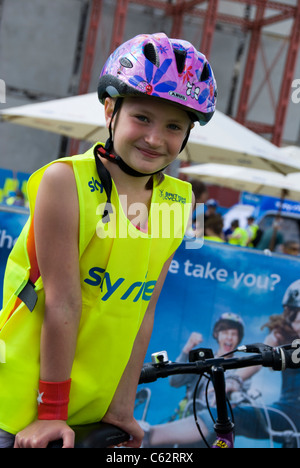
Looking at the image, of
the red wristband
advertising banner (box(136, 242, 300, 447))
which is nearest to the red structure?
advertising banner (box(136, 242, 300, 447))

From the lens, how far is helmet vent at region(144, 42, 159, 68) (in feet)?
6.28

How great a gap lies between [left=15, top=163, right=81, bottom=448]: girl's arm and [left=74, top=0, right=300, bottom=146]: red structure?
22.3 metres

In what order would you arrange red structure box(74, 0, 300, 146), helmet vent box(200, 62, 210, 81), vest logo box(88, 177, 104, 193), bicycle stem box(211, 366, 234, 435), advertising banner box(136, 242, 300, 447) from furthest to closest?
red structure box(74, 0, 300, 146), advertising banner box(136, 242, 300, 447), bicycle stem box(211, 366, 234, 435), helmet vent box(200, 62, 210, 81), vest logo box(88, 177, 104, 193)

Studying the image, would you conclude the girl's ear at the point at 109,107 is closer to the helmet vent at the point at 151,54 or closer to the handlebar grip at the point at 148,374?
the helmet vent at the point at 151,54

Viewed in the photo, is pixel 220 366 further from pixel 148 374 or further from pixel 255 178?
pixel 255 178

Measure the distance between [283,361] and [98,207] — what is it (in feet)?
3.25

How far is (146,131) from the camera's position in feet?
6.18

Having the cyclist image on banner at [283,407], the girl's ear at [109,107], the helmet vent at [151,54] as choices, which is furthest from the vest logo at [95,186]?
the cyclist image on banner at [283,407]

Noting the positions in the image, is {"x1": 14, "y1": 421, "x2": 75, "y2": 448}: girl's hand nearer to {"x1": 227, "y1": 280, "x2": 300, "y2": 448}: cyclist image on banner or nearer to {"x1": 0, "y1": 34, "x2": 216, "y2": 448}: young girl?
{"x1": 0, "y1": 34, "x2": 216, "y2": 448}: young girl

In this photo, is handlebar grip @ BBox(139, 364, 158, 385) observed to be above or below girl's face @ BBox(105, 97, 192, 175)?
below

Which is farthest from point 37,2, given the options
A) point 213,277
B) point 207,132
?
point 213,277

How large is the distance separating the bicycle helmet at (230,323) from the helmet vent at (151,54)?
2.58m

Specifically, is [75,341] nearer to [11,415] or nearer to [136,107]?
[11,415]

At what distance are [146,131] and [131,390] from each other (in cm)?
81
